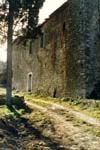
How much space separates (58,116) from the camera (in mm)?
14930

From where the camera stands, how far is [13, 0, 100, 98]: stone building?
20.3 meters

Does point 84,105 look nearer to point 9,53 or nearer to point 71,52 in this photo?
point 71,52

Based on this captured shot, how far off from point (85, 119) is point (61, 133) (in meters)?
2.85

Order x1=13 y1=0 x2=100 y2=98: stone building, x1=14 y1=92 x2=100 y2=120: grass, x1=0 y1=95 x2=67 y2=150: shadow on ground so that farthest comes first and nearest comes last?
1. x1=13 y1=0 x2=100 y2=98: stone building
2. x1=14 y1=92 x2=100 y2=120: grass
3. x1=0 y1=95 x2=67 y2=150: shadow on ground

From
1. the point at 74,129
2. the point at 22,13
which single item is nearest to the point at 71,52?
the point at 22,13

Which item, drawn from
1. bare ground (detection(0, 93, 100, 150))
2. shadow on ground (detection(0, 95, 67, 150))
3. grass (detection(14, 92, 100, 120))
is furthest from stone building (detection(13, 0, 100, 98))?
shadow on ground (detection(0, 95, 67, 150))

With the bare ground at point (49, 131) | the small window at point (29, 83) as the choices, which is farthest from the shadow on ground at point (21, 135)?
the small window at point (29, 83)

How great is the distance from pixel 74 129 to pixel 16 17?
8.43 metres

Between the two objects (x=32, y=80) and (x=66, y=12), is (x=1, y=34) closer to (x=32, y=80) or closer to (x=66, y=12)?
(x=66, y=12)

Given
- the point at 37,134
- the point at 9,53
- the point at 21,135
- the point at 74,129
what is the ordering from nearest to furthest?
1. the point at 21,135
2. the point at 37,134
3. the point at 74,129
4. the point at 9,53

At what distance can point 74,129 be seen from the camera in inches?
473

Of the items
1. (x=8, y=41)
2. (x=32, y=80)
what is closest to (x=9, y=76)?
(x=8, y=41)

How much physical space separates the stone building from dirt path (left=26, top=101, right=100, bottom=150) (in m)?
4.10

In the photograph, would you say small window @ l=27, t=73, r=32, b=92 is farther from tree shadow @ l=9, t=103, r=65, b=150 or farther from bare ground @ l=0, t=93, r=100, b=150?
tree shadow @ l=9, t=103, r=65, b=150
